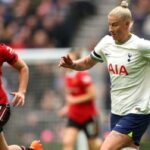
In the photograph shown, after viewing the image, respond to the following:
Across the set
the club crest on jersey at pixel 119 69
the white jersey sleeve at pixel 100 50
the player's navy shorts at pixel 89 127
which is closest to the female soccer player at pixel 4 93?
the white jersey sleeve at pixel 100 50

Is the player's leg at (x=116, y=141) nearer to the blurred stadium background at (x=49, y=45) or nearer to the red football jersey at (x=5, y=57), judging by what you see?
the red football jersey at (x=5, y=57)

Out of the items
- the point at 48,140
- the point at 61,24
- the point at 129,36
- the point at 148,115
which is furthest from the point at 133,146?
the point at 61,24

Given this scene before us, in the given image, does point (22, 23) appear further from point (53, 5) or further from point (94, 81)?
point (94, 81)

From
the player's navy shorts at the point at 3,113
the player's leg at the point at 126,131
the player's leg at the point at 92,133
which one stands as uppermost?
the player's navy shorts at the point at 3,113

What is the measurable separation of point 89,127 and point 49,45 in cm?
344

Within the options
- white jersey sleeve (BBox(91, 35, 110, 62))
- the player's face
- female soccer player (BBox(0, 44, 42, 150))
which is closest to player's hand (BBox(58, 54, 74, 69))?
white jersey sleeve (BBox(91, 35, 110, 62))

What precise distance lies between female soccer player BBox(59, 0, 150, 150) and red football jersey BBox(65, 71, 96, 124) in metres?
4.35

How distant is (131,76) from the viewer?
10766 millimetres

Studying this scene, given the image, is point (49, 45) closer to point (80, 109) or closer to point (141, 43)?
point (80, 109)

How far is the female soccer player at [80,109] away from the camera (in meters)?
15.2

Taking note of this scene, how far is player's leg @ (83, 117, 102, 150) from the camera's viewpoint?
15364 mm

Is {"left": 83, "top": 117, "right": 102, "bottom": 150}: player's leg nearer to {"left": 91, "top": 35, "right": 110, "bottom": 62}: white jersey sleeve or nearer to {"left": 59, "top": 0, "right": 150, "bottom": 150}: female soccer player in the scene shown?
{"left": 91, "top": 35, "right": 110, "bottom": 62}: white jersey sleeve

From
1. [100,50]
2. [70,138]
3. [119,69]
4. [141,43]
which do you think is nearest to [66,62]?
[100,50]

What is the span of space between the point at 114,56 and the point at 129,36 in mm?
277
